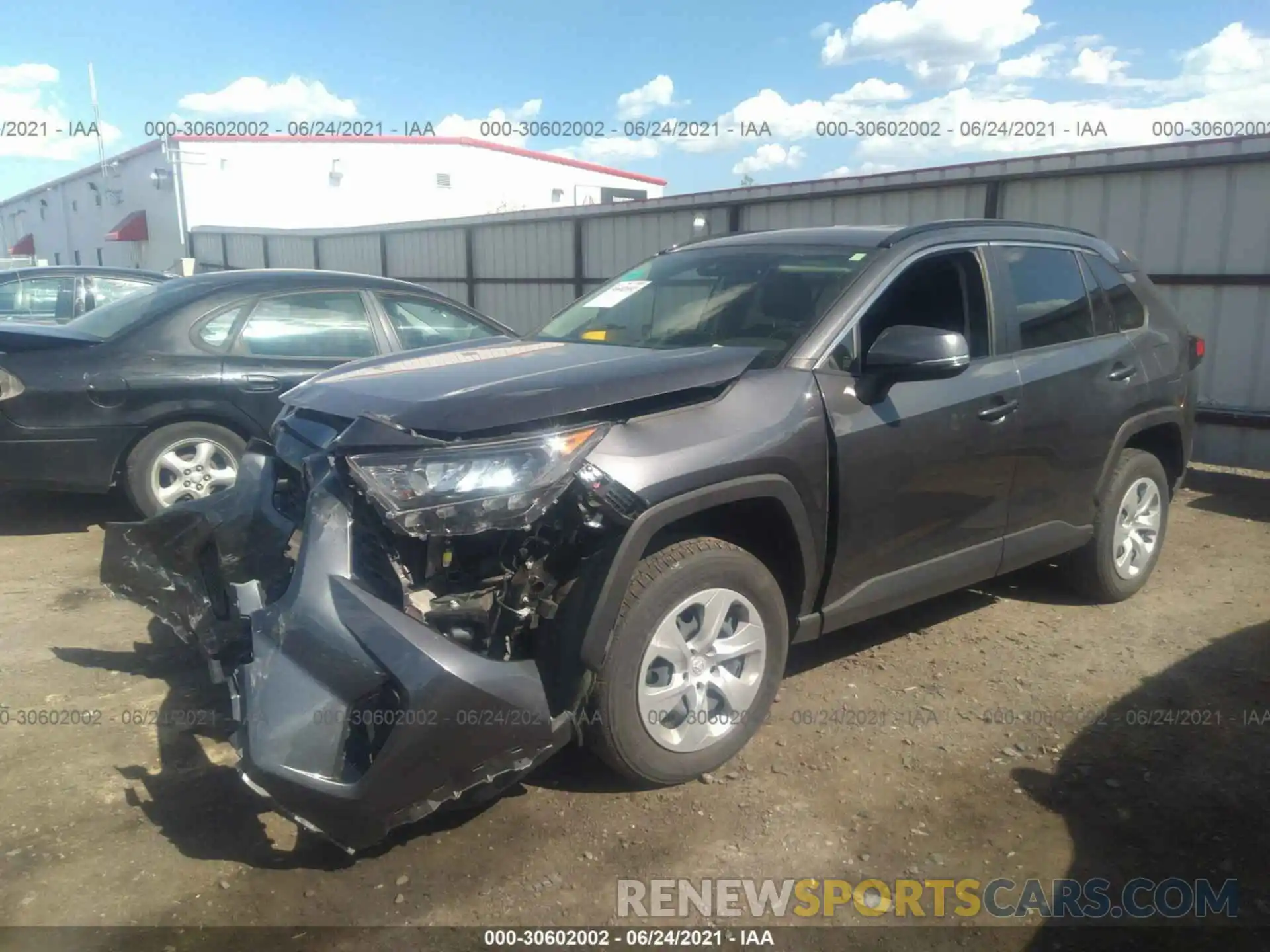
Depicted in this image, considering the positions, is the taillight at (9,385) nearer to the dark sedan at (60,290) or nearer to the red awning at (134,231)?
the dark sedan at (60,290)

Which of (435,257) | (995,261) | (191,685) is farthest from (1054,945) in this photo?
(435,257)

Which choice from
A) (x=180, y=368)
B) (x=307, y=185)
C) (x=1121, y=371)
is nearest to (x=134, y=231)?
(x=307, y=185)

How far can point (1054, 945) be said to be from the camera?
260 cm

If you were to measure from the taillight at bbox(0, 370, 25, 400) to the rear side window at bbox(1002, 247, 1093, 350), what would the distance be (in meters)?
5.22

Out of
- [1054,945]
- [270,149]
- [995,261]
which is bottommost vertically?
[1054,945]

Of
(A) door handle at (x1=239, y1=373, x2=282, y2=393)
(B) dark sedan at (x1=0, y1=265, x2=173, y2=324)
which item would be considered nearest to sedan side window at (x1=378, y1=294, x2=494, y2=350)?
(A) door handle at (x1=239, y1=373, x2=282, y2=393)

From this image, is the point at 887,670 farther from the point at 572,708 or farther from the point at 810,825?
the point at 572,708

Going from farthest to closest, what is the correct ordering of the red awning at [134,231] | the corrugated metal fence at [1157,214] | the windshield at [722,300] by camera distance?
the red awning at [134,231]
the corrugated metal fence at [1157,214]
the windshield at [722,300]

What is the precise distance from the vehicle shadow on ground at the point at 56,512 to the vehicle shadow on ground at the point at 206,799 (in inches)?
107

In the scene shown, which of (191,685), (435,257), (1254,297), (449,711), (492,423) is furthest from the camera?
(435,257)

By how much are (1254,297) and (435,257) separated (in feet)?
41.7

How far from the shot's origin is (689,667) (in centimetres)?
318

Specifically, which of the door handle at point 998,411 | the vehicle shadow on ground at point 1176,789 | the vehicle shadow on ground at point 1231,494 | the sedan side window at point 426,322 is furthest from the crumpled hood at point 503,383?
the vehicle shadow on ground at point 1231,494

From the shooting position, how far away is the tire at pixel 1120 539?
188 inches
